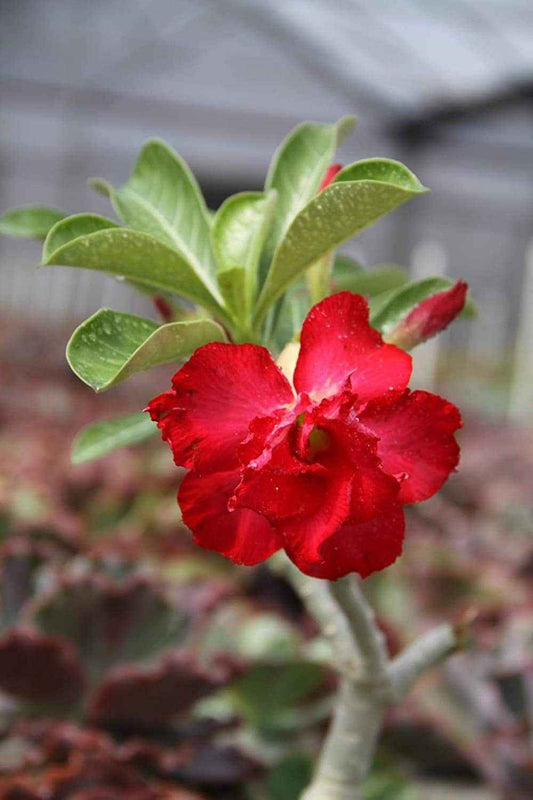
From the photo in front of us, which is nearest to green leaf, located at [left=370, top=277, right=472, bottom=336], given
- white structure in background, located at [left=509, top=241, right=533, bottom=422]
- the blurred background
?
the blurred background

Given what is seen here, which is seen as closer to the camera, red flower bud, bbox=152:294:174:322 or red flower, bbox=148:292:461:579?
red flower, bbox=148:292:461:579

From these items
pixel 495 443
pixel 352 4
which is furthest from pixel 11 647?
pixel 352 4

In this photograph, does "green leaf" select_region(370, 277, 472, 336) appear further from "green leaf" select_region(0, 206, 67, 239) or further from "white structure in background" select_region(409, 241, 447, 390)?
"white structure in background" select_region(409, 241, 447, 390)

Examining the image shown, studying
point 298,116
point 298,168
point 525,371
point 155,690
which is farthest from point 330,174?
point 298,116

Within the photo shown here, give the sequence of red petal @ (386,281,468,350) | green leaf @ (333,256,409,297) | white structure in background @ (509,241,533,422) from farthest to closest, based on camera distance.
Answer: white structure in background @ (509,241,533,422) → green leaf @ (333,256,409,297) → red petal @ (386,281,468,350)

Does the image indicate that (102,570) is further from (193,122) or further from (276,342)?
(193,122)

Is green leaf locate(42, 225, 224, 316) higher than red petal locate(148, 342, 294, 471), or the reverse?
green leaf locate(42, 225, 224, 316)

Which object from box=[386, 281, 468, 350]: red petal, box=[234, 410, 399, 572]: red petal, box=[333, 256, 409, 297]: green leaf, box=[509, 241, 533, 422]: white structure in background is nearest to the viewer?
box=[234, 410, 399, 572]: red petal
